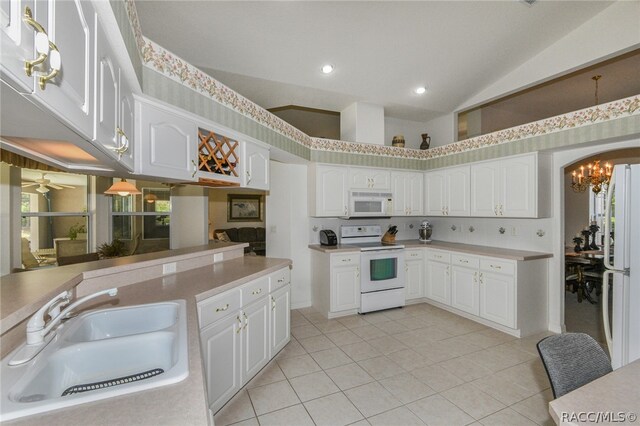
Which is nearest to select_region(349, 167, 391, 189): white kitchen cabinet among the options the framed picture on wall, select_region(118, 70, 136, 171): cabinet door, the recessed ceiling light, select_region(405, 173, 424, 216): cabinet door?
select_region(405, 173, 424, 216): cabinet door

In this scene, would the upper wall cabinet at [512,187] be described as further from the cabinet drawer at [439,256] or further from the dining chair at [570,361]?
the dining chair at [570,361]

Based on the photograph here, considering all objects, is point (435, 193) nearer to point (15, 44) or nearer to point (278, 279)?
point (278, 279)

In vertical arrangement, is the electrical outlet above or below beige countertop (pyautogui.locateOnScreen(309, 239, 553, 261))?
above

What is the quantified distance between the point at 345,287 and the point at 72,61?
11.6 ft

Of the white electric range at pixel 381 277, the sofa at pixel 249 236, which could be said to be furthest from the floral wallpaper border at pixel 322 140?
the sofa at pixel 249 236

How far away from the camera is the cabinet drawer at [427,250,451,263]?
408 cm

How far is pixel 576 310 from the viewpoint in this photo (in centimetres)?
412

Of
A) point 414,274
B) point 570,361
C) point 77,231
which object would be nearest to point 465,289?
point 414,274

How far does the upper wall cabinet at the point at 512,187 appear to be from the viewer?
3.38 meters

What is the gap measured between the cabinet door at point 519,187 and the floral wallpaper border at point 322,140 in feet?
1.06

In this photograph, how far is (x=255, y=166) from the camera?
9.62 feet

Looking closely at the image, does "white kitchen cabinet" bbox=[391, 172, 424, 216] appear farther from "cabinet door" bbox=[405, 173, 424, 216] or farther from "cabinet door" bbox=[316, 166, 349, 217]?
"cabinet door" bbox=[316, 166, 349, 217]

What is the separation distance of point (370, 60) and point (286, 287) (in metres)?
2.79

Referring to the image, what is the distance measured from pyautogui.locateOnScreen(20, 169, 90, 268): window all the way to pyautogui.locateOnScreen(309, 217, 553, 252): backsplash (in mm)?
3207
